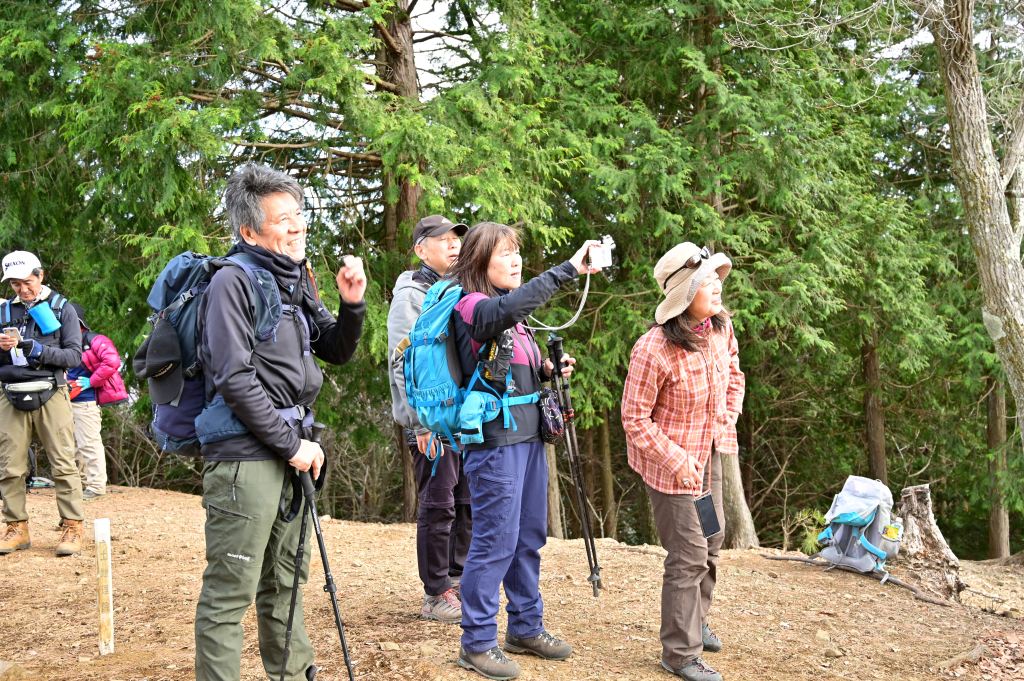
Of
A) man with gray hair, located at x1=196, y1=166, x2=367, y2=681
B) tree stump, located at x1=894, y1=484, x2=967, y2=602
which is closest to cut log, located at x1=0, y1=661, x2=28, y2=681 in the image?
man with gray hair, located at x1=196, y1=166, x2=367, y2=681

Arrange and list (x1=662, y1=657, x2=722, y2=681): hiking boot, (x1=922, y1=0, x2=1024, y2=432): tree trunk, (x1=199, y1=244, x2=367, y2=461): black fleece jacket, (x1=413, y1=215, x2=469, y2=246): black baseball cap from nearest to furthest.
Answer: (x1=199, y1=244, x2=367, y2=461): black fleece jacket
(x1=662, y1=657, x2=722, y2=681): hiking boot
(x1=413, y1=215, x2=469, y2=246): black baseball cap
(x1=922, y1=0, x2=1024, y2=432): tree trunk

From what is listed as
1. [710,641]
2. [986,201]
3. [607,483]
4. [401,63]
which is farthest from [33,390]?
[607,483]

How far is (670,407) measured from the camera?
12.4 ft

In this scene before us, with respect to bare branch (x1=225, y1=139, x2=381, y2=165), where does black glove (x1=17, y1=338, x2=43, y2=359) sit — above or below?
below

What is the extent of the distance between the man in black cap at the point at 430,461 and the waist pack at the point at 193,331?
4.71 ft

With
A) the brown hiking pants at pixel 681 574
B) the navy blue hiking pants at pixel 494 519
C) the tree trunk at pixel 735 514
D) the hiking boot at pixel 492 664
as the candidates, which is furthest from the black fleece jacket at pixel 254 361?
the tree trunk at pixel 735 514

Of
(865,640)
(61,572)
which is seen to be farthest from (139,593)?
(865,640)

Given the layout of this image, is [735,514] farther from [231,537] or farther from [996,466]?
[231,537]

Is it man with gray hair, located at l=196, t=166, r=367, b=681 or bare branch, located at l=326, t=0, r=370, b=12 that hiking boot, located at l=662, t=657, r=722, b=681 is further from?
bare branch, located at l=326, t=0, r=370, b=12

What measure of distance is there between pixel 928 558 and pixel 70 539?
21.1ft

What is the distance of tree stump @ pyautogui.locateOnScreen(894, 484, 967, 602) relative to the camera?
19.5 feet

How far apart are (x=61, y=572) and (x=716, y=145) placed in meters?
8.17

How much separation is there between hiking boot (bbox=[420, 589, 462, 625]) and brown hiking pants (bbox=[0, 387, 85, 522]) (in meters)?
3.39

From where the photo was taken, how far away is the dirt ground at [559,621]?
12.9 ft
